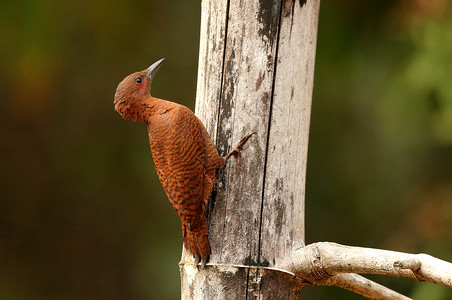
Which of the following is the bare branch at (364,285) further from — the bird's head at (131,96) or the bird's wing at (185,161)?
the bird's head at (131,96)

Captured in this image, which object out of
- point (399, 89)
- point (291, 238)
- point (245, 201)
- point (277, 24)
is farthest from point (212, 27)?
point (399, 89)

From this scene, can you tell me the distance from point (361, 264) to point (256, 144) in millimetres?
644

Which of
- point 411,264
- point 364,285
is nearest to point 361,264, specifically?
point 411,264

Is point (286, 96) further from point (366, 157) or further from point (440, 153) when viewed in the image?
point (366, 157)

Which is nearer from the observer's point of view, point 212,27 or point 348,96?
point 212,27

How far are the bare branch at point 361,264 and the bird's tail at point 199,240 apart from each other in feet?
1.07

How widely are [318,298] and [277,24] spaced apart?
3.22 meters

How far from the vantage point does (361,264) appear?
213cm

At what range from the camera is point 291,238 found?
249cm

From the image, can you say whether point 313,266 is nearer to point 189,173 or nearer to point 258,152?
point 258,152

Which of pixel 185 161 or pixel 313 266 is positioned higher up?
pixel 185 161

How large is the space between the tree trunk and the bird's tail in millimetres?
34

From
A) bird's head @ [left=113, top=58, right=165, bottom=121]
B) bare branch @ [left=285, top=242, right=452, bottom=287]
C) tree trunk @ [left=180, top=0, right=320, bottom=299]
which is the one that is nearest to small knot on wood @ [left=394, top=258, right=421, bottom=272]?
bare branch @ [left=285, top=242, right=452, bottom=287]

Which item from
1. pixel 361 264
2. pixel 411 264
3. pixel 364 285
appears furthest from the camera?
pixel 364 285
